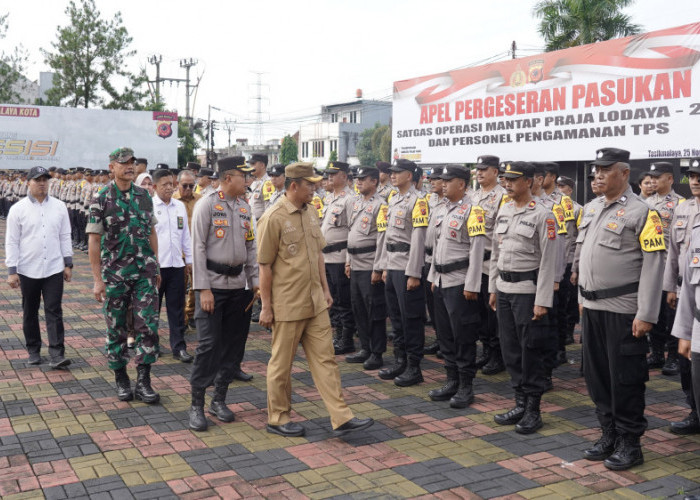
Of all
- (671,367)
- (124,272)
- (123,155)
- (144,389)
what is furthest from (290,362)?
(671,367)

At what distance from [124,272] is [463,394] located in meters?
3.03

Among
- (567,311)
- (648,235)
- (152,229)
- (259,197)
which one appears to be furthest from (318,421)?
(259,197)

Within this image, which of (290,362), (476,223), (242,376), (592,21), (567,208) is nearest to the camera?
(290,362)

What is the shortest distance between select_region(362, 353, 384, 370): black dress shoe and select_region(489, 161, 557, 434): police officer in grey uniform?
1.93 m

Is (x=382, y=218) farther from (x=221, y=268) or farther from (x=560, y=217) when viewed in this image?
(x=221, y=268)

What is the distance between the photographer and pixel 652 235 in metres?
4.31

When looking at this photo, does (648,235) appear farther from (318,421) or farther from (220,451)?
(220,451)

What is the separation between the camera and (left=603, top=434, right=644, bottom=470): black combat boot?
4375mm

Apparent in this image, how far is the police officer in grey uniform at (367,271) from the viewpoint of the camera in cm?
703

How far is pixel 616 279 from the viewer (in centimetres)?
446

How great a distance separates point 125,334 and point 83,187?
1302cm

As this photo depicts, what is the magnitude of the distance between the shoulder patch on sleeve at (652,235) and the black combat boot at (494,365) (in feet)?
9.17

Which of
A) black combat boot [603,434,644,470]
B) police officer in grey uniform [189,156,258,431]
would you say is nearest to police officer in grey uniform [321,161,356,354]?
police officer in grey uniform [189,156,258,431]

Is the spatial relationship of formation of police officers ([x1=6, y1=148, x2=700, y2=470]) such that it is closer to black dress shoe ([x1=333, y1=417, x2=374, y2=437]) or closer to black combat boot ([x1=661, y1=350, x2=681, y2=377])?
black combat boot ([x1=661, y1=350, x2=681, y2=377])
